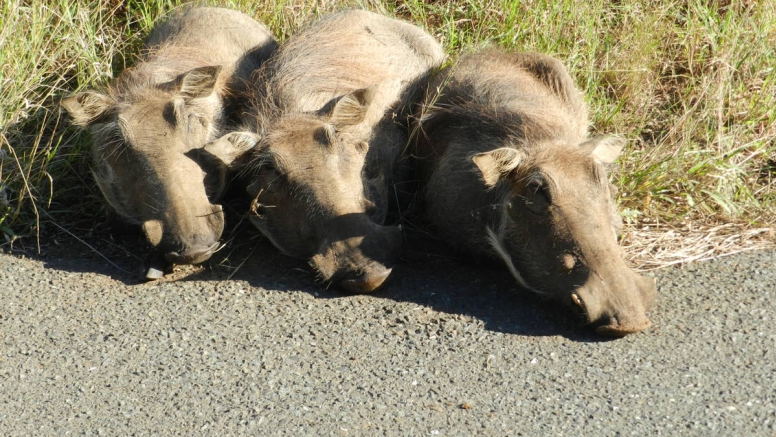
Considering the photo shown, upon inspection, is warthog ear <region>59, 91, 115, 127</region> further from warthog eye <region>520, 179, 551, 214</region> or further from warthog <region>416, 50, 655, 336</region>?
warthog eye <region>520, 179, 551, 214</region>

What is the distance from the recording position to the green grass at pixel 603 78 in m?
5.58

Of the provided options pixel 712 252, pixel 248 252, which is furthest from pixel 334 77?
pixel 712 252

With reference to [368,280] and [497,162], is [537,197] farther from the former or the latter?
[368,280]

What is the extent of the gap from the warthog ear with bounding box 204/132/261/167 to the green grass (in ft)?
3.12

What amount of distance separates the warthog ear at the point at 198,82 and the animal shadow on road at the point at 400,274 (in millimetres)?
744

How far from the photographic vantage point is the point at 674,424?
3.63 metres

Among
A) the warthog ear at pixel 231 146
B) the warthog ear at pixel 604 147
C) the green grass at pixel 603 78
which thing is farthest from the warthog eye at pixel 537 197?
the warthog ear at pixel 231 146

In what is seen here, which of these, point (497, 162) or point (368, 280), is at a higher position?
point (497, 162)

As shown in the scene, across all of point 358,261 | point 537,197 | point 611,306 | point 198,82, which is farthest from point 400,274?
point 198,82

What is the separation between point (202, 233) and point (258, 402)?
4.10 ft

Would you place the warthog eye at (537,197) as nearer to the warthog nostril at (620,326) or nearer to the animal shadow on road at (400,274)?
the animal shadow on road at (400,274)

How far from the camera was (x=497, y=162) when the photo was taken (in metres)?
4.58

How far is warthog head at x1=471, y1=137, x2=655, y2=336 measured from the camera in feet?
13.9

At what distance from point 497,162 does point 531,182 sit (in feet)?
0.68
